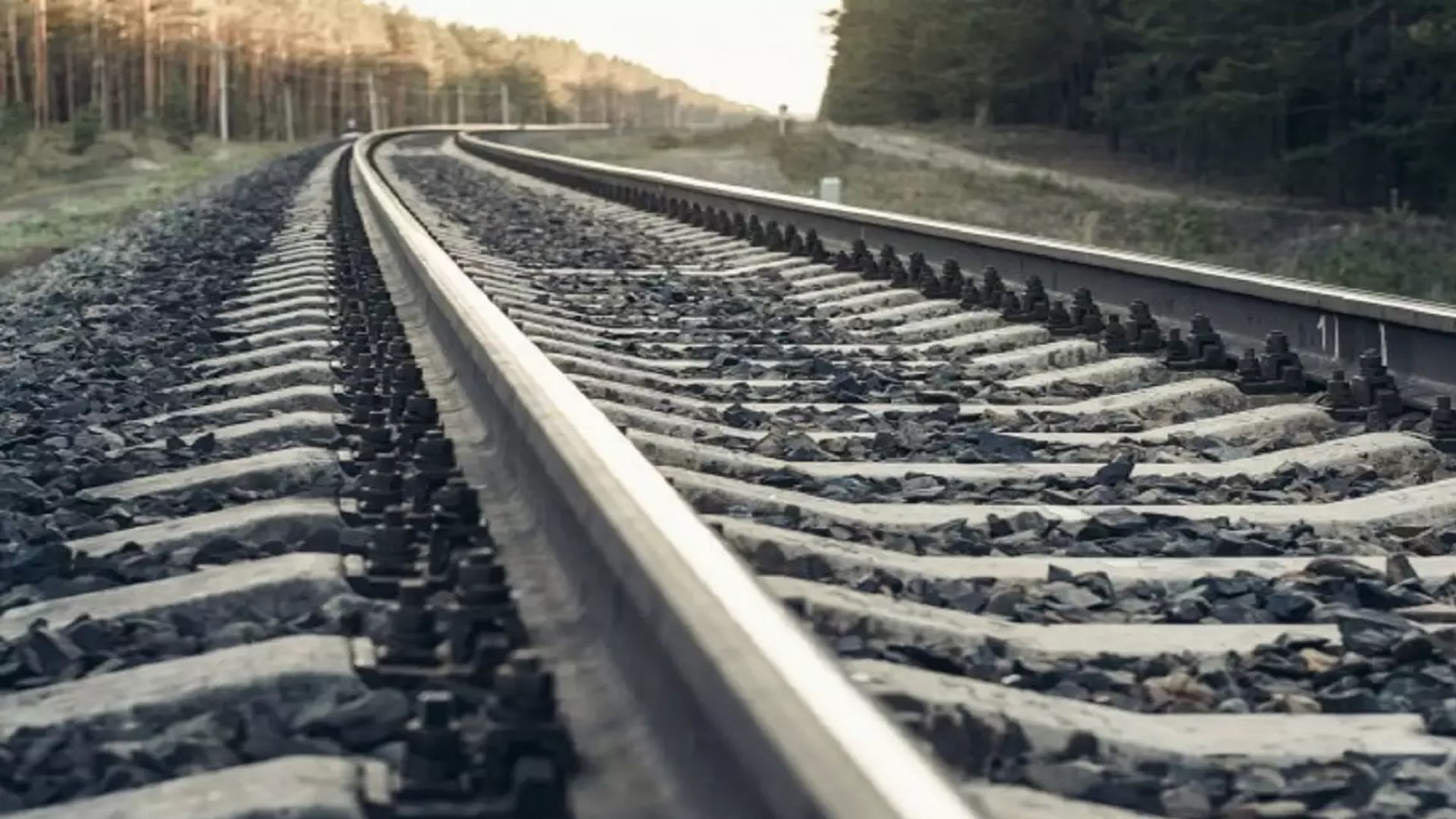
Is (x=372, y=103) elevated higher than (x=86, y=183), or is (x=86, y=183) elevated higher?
(x=372, y=103)

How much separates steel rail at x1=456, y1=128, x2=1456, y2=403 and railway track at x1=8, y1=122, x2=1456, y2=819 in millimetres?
18

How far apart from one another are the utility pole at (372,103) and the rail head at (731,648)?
388 feet

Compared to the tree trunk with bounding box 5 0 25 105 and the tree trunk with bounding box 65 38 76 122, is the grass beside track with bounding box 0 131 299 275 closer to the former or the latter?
the tree trunk with bounding box 5 0 25 105

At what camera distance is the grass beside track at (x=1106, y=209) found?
2575cm

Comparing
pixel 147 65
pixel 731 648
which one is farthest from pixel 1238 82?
pixel 147 65

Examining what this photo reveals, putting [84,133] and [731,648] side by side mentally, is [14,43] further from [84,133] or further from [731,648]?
[731,648]

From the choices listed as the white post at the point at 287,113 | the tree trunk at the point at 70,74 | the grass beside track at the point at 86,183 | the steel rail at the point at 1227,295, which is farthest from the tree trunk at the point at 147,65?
the steel rail at the point at 1227,295

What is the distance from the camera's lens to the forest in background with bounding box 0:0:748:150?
79438 mm

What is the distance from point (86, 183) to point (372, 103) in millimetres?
82435

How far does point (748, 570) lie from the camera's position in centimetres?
251

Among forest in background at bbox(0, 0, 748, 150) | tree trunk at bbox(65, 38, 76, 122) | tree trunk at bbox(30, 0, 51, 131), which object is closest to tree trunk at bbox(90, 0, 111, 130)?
forest in background at bbox(0, 0, 748, 150)

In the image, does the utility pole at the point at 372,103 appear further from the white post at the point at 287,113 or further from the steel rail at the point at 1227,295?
the steel rail at the point at 1227,295

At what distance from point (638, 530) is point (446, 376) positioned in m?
Result: 2.75

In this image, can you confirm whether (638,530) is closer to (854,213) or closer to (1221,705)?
(1221,705)
